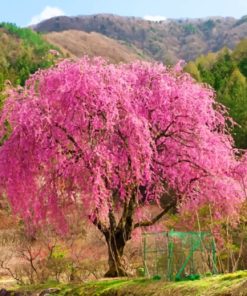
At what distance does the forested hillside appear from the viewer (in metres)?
48.0

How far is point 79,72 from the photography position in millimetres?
13250

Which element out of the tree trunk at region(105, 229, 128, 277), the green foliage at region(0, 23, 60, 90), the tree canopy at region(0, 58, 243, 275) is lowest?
the tree trunk at region(105, 229, 128, 277)

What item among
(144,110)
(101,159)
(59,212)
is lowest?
(59,212)

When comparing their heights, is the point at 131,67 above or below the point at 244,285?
above

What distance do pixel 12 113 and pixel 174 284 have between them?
598 cm

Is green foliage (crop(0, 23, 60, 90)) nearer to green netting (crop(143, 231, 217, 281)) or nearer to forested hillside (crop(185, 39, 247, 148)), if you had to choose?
forested hillside (crop(185, 39, 247, 148))

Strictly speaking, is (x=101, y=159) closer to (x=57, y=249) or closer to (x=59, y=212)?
(x=59, y=212)

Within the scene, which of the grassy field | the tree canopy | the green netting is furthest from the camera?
the tree canopy

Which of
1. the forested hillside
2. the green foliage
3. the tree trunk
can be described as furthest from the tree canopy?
the green foliage

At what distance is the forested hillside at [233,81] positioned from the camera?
48.0 m

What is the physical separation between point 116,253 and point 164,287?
167 inches

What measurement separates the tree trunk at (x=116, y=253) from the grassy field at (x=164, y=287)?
5.59 ft

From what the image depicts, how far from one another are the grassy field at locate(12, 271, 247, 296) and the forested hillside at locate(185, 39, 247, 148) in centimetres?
1516

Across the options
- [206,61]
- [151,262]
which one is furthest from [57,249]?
[206,61]
